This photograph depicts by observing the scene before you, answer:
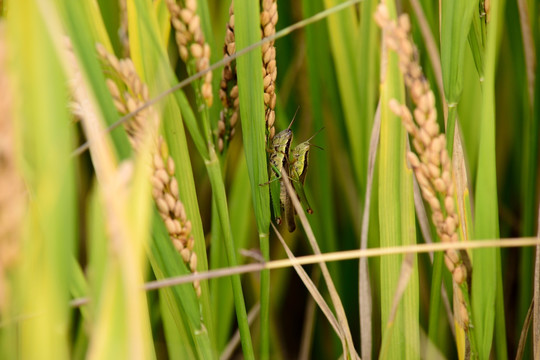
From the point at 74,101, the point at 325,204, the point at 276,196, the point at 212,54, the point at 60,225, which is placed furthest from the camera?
the point at 325,204

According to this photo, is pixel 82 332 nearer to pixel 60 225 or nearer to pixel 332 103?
pixel 60 225

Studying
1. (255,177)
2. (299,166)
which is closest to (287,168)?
(299,166)

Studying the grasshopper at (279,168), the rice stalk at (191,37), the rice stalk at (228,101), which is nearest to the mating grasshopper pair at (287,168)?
the grasshopper at (279,168)

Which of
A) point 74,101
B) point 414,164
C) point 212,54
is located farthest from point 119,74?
point 414,164

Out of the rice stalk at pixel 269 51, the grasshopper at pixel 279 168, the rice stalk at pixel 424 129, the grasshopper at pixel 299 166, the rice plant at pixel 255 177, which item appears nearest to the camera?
the rice plant at pixel 255 177

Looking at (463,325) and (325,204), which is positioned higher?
(325,204)

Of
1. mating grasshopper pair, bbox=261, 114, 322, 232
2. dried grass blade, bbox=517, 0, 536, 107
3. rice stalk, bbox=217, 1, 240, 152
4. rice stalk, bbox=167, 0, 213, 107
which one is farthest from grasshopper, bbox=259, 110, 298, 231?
dried grass blade, bbox=517, 0, 536, 107

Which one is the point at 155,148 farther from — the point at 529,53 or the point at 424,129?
the point at 529,53

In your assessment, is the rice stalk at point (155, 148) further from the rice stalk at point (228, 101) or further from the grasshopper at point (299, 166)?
the grasshopper at point (299, 166)
